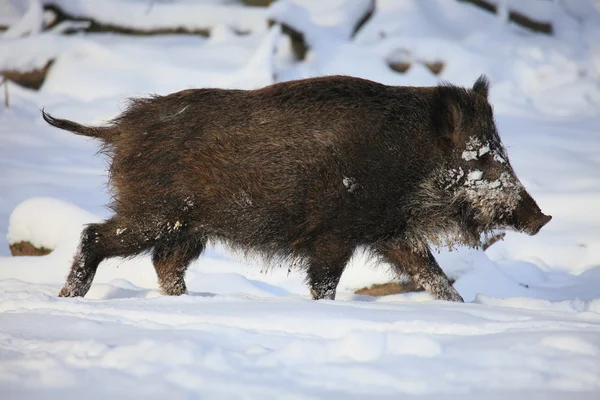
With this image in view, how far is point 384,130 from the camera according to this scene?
14.8 ft

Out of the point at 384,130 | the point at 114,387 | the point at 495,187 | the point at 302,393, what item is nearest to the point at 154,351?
the point at 114,387

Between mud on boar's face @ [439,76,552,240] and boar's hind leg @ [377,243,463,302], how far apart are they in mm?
297

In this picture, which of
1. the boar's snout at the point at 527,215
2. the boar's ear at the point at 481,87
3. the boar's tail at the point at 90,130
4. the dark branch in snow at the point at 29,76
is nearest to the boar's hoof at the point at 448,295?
the boar's snout at the point at 527,215

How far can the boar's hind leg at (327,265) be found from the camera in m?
4.46

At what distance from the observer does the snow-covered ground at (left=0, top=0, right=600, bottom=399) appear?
2.88 meters

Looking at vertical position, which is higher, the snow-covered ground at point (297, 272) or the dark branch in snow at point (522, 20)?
the dark branch in snow at point (522, 20)

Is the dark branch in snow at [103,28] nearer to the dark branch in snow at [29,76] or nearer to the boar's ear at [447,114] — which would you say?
the dark branch in snow at [29,76]

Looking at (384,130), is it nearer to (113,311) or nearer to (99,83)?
(113,311)

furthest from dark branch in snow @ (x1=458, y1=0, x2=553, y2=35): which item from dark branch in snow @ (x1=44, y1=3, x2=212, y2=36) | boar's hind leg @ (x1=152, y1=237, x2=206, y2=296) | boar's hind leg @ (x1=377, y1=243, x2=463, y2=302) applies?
boar's hind leg @ (x1=152, y1=237, x2=206, y2=296)

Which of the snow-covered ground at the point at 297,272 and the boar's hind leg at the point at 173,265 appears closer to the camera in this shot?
the snow-covered ground at the point at 297,272

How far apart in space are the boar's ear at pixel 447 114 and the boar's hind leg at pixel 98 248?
1.63 meters

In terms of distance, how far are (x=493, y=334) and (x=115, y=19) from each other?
9699 mm

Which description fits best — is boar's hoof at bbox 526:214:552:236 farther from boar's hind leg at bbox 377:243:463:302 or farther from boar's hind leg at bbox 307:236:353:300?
boar's hind leg at bbox 307:236:353:300

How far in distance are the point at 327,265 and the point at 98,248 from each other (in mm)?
1165
